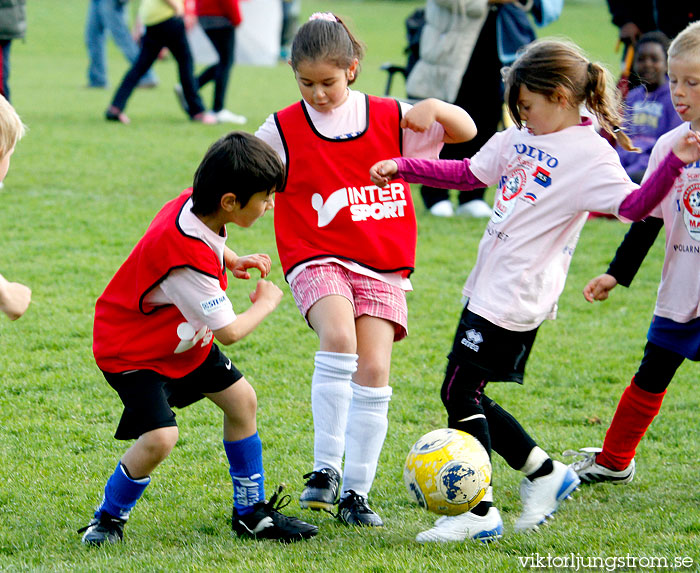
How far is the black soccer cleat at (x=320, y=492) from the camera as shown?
3516mm

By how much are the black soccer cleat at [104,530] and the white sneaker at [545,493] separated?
1.38m

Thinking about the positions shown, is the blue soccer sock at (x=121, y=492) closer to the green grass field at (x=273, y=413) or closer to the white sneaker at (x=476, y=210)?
the green grass field at (x=273, y=413)

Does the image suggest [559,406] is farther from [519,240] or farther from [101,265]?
[101,265]

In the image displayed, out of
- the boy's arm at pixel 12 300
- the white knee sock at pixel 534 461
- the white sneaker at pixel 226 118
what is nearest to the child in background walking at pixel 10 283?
the boy's arm at pixel 12 300

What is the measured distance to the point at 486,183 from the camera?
3658 millimetres

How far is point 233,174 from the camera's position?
316 centimetres

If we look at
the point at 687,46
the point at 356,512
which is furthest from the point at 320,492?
the point at 687,46

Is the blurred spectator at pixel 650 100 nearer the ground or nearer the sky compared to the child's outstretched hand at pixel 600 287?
nearer the ground

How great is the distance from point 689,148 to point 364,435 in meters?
1.51

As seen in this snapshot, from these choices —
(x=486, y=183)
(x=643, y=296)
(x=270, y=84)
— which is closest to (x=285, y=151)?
(x=486, y=183)

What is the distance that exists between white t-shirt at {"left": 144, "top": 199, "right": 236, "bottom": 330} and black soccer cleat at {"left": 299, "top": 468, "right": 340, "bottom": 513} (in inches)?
30.5

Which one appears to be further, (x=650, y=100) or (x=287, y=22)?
(x=287, y=22)

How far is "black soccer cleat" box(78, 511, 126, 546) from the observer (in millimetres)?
3283

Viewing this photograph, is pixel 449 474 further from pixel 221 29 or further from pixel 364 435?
pixel 221 29
